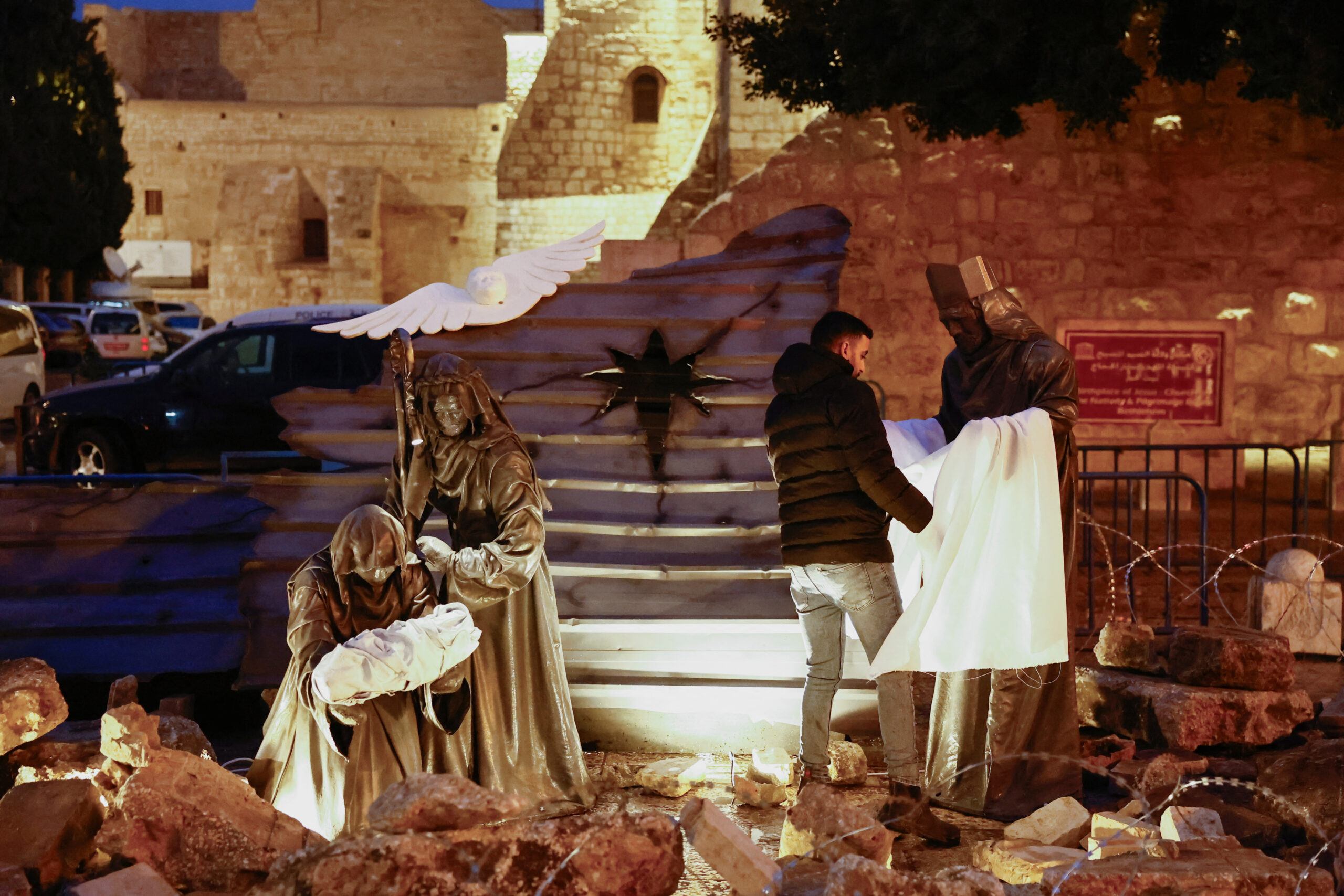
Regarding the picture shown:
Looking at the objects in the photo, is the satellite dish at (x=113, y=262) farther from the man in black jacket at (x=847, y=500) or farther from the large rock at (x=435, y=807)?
the large rock at (x=435, y=807)

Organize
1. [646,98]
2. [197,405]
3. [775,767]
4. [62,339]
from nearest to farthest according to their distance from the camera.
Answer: [775,767]
[197,405]
[62,339]
[646,98]

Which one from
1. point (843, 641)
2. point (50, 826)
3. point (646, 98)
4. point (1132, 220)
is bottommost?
point (50, 826)

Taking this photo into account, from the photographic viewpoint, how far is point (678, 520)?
5.57 m

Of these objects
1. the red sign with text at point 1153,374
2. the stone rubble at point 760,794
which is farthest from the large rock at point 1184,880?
the red sign with text at point 1153,374

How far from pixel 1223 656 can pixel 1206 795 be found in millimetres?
696

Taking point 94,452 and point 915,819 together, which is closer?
point 915,819

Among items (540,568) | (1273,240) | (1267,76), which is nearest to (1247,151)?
(1273,240)

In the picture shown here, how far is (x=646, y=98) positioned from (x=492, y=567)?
816 inches

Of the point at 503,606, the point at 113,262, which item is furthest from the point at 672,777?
the point at 113,262

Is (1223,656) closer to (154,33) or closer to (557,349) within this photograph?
(557,349)

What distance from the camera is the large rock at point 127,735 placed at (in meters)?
3.88

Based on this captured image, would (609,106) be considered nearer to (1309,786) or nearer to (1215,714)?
(1215,714)

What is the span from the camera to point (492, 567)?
377 centimetres

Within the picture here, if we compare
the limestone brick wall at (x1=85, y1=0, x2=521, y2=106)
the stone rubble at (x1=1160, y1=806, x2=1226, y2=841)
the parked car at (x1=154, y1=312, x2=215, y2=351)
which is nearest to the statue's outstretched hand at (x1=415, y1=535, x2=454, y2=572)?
the stone rubble at (x1=1160, y1=806, x2=1226, y2=841)
